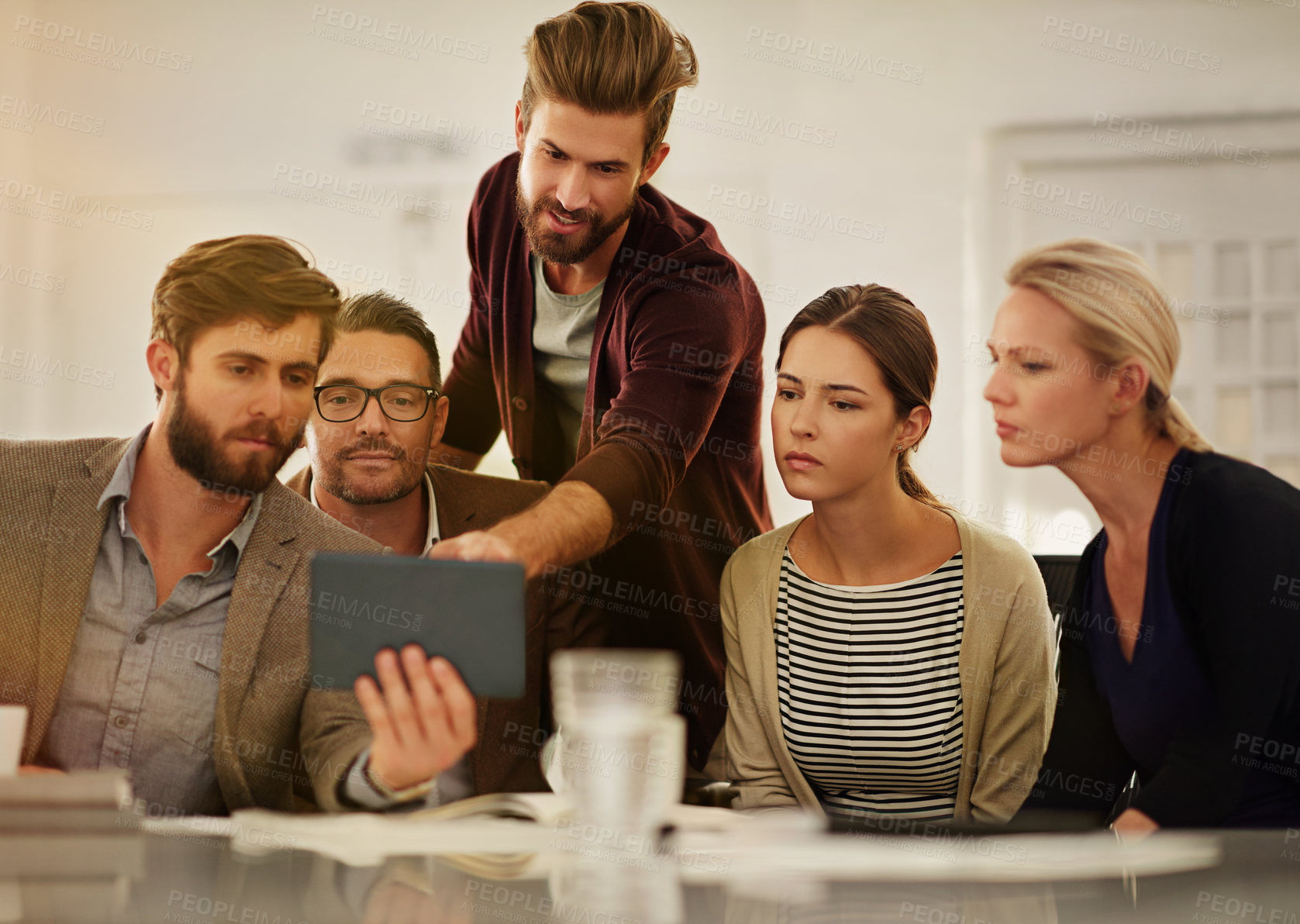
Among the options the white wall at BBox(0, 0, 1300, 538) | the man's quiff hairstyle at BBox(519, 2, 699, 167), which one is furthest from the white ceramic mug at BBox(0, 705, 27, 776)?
the white wall at BBox(0, 0, 1300, 538)

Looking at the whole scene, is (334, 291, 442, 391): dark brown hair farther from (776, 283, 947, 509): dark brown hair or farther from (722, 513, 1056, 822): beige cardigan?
(722, 513, 1056, 822): beige cardigan

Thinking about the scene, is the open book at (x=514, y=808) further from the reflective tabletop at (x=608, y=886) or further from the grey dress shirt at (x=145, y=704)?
the grey dress shirt at (x=145, y=704)

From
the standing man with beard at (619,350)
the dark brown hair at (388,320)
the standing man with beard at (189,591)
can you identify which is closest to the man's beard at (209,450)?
the standing man with beard at (189,591)

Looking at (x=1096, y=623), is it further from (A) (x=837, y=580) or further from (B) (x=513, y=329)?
(B) (x=513, y=329)

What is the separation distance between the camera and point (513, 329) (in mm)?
1996

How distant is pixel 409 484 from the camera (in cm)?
189

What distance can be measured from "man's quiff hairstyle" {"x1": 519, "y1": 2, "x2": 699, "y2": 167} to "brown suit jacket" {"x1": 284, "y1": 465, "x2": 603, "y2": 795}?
0.64 m

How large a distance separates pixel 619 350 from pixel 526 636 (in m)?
0.52

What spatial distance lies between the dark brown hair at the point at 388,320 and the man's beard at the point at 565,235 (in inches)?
9.9

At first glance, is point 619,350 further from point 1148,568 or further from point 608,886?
point 608,886

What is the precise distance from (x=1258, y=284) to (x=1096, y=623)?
1915 mm

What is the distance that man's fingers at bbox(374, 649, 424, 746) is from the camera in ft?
4.50

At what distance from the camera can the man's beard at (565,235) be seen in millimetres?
1860

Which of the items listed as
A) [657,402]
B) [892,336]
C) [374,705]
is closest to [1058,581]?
[892,336]
